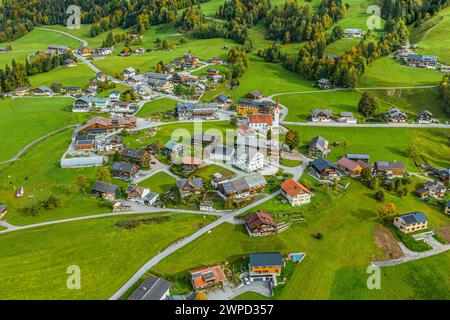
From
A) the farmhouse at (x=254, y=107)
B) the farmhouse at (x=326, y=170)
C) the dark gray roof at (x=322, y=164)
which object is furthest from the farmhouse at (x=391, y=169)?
the farmhouse at (x=254, y=107)

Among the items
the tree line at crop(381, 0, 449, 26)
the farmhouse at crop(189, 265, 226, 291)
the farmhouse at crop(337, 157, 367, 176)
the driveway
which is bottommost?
the driveway

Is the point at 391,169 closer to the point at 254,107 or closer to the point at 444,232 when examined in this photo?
the point at 444,232

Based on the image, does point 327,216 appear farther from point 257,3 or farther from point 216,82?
point 257,3

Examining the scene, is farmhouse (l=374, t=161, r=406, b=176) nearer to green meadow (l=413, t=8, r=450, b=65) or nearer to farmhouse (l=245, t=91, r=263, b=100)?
farmhouse (l=245, t=91, r=263, b=100)

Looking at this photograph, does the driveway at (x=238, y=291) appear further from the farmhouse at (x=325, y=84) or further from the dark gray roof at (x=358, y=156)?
the farmhouse at (x=325, y=84)

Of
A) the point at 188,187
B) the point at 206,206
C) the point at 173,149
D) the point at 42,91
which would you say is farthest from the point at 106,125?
the point at 42,91

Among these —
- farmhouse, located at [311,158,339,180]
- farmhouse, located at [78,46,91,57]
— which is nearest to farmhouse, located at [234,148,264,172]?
farmhouse, located at [311,158,339,180]

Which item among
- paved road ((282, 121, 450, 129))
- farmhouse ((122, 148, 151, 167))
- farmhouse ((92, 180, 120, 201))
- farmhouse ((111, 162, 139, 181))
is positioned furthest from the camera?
paved road ((282, 121, 450, 129))
